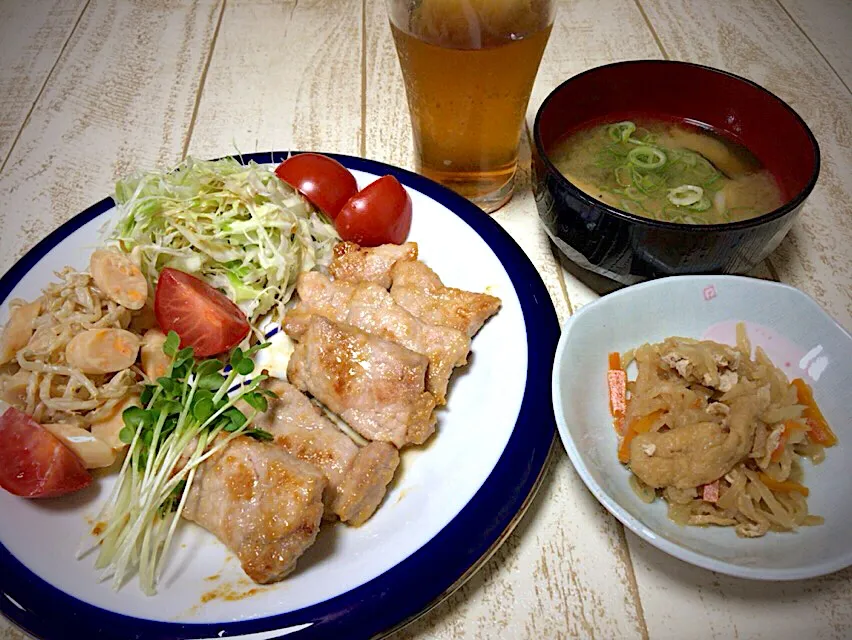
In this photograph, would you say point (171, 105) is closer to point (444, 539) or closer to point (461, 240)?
point (461, 240)

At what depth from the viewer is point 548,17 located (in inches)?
87.0

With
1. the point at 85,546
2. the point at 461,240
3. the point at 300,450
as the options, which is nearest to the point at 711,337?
the point at 461,240

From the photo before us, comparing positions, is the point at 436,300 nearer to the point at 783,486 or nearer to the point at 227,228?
the point at 227,228

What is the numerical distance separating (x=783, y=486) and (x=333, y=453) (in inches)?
46.0

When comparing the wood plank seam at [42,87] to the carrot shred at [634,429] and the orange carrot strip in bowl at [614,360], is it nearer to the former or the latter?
the orange carrot strip in bowl at [614,360]

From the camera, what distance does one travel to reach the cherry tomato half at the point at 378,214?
2.30 meters

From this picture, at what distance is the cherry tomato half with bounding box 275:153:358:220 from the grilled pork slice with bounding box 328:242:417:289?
23 cm

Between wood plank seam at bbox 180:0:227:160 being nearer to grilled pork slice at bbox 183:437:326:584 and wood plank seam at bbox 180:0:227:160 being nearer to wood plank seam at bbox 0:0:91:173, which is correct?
wood plank seam at bbox 0:0:91:173

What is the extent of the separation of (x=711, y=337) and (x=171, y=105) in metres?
2.84

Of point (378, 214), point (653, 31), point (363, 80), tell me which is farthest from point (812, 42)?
point (378, 214)

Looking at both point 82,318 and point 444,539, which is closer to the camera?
point 444,539

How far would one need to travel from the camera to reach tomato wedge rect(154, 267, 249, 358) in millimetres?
2021

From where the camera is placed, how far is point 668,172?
7.56 feet

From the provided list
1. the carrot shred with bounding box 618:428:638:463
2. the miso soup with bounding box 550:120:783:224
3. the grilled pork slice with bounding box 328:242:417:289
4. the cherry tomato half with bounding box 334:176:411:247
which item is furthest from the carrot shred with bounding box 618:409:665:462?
the cherry tomato half with bounding box 334:176:411:247
